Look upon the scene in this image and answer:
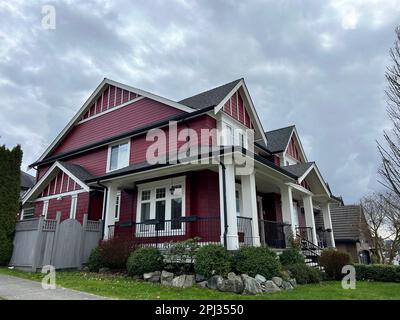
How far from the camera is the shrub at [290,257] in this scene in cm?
1122

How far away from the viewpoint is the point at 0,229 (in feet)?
40.1

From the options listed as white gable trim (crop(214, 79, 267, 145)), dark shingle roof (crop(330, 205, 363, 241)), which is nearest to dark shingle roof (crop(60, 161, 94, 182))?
white gable trim (crop(214, 79, 267, 145))

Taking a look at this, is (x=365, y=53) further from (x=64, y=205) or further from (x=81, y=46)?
(x=64, y=205)

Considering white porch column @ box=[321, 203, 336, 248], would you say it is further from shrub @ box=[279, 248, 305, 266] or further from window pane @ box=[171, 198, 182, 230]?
window pane @ box=[171, 198, 182, 230]

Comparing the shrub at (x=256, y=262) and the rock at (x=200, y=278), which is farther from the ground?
the shrub at (x=256, y=262)

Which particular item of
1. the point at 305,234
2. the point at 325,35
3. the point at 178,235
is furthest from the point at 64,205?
the point at 325,35

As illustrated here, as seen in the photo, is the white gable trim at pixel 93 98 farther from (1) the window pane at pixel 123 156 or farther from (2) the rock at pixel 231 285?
(2) the rock at pixel 231 285

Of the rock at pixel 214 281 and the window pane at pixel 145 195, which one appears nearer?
the rock at pixel 214 281

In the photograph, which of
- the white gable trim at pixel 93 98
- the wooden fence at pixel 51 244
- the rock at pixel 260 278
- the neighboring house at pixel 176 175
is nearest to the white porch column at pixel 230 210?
the neighboring house at pixel 176 175

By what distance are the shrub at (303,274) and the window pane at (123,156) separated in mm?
9411

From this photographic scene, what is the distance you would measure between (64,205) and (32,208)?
3933 millimetres

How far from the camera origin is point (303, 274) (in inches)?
411

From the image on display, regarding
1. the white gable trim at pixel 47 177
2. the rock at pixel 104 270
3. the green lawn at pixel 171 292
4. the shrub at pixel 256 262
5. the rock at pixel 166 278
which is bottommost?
the green lawn at pixel 171 292

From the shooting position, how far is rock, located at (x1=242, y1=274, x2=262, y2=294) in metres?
7.88
